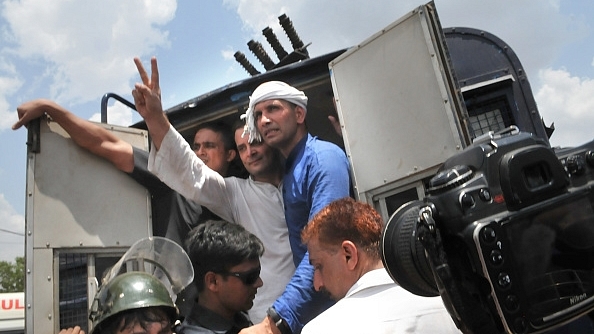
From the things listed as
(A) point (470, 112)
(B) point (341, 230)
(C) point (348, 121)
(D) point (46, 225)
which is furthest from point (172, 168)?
(A) point (470, 112)

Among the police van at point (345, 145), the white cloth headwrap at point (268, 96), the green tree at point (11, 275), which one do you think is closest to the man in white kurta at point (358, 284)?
the police van at point (345, 145)

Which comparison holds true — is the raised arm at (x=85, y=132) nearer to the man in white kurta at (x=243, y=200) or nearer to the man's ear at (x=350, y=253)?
the man in white kurta at (x=243, y=200)

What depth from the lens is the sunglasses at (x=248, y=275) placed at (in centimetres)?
255

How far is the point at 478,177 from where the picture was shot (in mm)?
1197

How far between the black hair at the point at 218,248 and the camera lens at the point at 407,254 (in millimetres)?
1239

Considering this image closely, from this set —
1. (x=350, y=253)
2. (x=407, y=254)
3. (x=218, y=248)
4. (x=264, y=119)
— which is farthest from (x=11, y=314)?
(x=407, y=254)

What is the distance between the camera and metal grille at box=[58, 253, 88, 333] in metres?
2.88

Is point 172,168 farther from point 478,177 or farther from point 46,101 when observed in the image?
point 478,177

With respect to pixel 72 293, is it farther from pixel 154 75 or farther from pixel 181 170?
pixel 154 75

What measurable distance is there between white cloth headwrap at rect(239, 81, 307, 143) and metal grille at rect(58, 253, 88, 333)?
1.19 m

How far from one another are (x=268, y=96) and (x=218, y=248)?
40.0 inches

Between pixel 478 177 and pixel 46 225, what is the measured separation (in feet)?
8.04

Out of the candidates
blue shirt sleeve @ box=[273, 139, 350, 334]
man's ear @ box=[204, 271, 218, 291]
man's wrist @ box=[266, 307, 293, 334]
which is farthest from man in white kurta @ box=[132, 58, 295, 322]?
man's wrist @ box=[266, 307, 293, 334]

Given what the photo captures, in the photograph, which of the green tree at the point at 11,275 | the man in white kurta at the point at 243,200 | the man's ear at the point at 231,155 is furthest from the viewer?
the green tree at the point at 11,275
